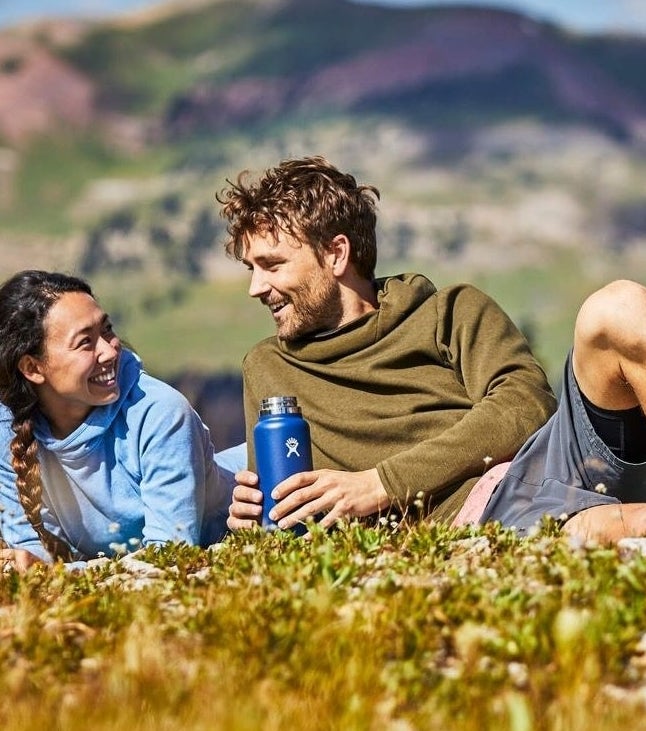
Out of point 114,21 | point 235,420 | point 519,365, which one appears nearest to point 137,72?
point 114,21

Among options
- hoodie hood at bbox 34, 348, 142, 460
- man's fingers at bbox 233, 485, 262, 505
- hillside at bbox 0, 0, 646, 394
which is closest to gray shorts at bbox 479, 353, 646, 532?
man's fingers at bbox 233, 485, 262, 505

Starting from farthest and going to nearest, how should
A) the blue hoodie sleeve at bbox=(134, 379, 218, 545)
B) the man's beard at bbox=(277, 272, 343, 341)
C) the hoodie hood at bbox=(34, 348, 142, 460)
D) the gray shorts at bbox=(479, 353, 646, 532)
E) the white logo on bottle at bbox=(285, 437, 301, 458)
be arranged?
the man's beard at bbox=(277, 272, 343, 341), the hoodie hood at bbox=(34, 348, 142, 460), the blue hoodie sleeve at bbox=(134, 379, 218, 545), the white logo on bottle at bbox=(285, 437, 301, 458), the gray shorts at bbox=(479, 353, 646, 532)

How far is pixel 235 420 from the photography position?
2828 centimetres

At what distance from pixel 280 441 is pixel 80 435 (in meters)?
1.11

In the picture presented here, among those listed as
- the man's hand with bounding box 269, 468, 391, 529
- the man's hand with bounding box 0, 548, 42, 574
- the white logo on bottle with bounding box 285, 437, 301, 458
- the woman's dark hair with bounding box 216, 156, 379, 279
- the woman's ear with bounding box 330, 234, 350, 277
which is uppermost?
the woman's dark hair with bounding box 216, 156, 379, 279

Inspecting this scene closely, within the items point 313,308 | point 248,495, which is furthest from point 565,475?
point 313,308

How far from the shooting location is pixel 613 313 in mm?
4629

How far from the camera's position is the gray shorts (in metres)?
4.98


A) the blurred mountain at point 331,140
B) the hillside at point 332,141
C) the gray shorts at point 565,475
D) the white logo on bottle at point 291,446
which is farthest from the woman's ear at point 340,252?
the blurred mountain at point 331,140

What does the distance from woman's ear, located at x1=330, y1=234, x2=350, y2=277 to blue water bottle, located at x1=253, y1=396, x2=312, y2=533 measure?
1049 mm

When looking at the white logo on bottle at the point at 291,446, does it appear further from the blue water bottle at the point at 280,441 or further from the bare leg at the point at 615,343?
the bare leg at the point at 615,343

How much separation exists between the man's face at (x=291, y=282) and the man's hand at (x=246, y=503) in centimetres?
84

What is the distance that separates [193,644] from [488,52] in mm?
35146

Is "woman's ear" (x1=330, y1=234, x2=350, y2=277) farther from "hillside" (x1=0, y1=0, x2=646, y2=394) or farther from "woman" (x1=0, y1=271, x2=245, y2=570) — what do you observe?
"hillside" (x1=0, y1=0, x2=646, y2=394)
